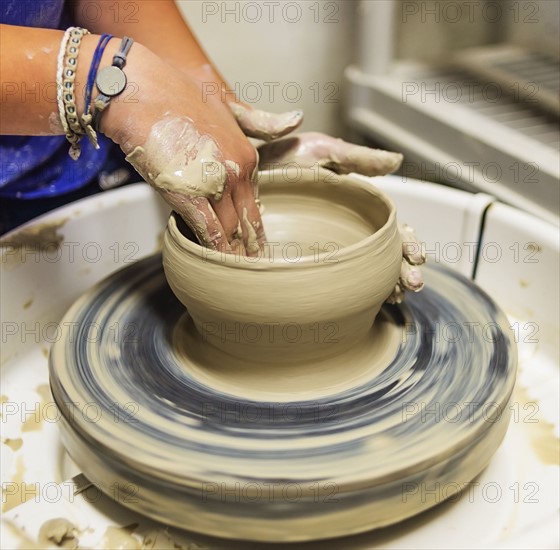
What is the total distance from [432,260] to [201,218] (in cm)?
48

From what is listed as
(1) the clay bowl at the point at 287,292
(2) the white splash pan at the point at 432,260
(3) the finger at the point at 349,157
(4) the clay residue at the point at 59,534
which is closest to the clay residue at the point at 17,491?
(2) the white splash pan at the point at 432,260

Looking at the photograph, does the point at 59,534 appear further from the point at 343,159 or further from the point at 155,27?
the point at 155,27

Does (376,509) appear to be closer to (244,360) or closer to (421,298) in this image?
(244,360)

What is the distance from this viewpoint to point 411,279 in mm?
993

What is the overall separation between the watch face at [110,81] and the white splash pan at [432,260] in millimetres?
439

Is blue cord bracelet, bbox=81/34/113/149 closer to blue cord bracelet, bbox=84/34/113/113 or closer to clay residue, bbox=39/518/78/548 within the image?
blue cord bracelet, bbox=84/34/113/113

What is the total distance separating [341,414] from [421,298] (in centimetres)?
33

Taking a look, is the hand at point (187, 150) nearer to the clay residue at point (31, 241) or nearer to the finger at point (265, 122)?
→ the finger at point (265, 122)

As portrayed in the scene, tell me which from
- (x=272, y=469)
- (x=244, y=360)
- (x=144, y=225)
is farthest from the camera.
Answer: (x=144, y=225)

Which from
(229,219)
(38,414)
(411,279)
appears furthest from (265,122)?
(38,414)

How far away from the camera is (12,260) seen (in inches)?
48.9

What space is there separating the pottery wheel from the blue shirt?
0.38 metres

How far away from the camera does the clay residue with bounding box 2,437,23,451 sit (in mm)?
1082

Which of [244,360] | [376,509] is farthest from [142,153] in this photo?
[376,509]
